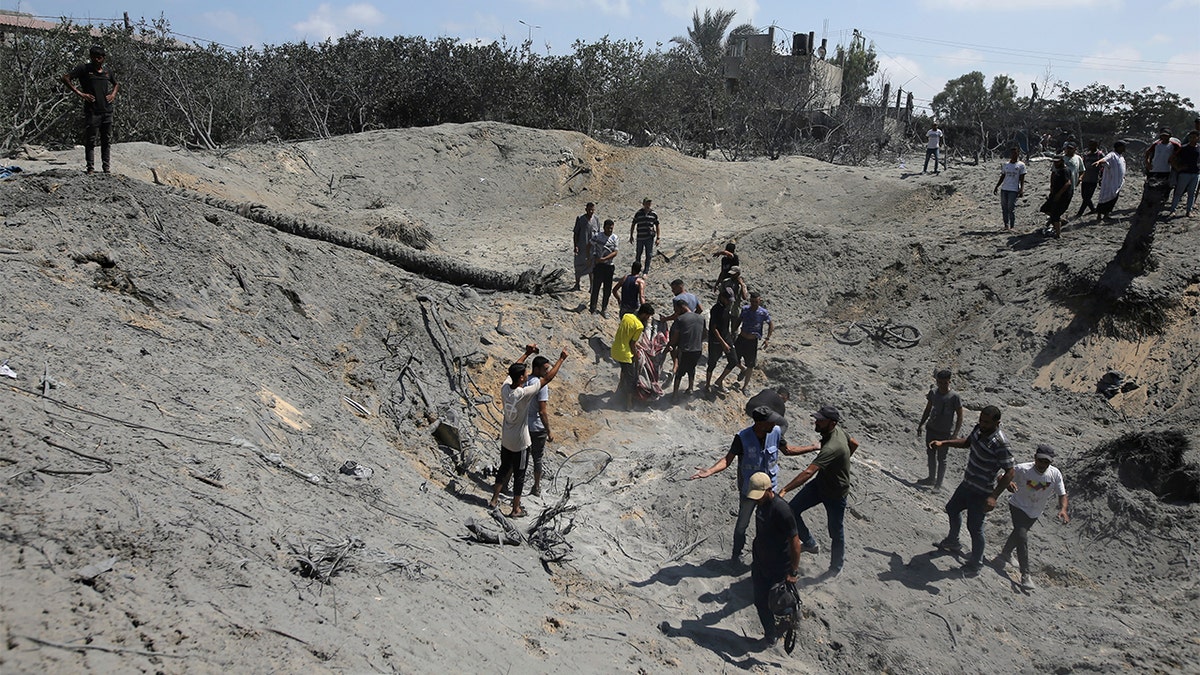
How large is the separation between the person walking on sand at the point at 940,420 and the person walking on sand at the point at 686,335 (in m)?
2.61

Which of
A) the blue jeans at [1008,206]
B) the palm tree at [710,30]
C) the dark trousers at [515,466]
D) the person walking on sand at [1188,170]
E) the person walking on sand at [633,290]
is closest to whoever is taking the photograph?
the dark trousers at [515,466]

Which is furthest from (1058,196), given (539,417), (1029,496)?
(539,417)

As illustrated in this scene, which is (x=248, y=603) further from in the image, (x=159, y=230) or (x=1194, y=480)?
(x=1194, y=480)

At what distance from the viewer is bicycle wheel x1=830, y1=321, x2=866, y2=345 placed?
13.1m

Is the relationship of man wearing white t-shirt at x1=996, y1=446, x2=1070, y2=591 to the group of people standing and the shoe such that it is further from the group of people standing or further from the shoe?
the group of people standing

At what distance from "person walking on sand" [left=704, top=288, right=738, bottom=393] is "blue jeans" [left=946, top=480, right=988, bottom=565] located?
380cm

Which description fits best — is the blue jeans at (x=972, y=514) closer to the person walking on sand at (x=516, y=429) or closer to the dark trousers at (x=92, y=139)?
the person walking on sand at (x=516, y=429)

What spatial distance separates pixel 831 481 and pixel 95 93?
9.08m

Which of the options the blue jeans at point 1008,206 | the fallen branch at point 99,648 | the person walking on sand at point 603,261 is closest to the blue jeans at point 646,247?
the person walking on sand at point 603,261

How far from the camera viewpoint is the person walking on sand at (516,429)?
22.9 ft

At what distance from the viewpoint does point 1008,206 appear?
14328mm

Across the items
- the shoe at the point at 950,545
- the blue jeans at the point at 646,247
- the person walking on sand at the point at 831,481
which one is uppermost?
the blue jeans at the point at 646,247

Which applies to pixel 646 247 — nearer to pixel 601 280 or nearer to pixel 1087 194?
pixel 601 280

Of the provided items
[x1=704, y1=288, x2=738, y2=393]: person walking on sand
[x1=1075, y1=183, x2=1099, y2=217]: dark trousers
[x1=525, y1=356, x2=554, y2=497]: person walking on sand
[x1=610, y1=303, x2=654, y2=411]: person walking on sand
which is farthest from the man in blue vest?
[x1=1075, y1=183, x2=1099, y2=217]: dark trousers
